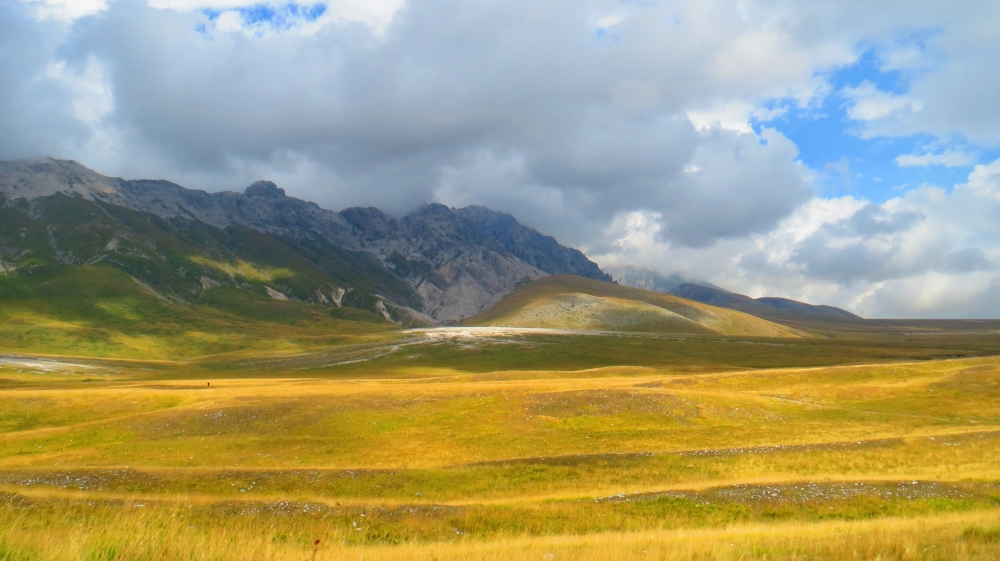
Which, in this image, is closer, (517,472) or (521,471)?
(517,472)

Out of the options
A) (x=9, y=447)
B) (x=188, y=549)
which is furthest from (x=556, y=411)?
(x=9, y=447)

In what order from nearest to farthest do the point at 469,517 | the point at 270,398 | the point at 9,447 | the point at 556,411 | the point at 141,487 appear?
1. the point at 469,517
2. the point at 141,487
3. the point at 9,447
4. the point at 556,411
5. the point at 270,398

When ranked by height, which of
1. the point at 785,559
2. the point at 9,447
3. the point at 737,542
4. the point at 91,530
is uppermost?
the point at 91,530

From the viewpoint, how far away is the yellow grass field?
510 inches

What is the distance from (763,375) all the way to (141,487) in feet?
222

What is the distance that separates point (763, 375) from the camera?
70.8 meters

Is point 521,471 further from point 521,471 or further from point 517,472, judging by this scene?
point 517,472

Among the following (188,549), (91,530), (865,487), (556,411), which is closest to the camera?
(188,549)

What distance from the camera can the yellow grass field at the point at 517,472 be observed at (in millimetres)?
12961

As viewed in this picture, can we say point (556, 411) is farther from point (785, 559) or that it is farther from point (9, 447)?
point (9, 447)

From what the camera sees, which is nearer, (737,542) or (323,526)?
(737,542)

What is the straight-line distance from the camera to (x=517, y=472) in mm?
30828

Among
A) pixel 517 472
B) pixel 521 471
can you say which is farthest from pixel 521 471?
pixel 517 472

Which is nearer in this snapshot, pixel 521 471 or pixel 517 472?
pixel 517 472
